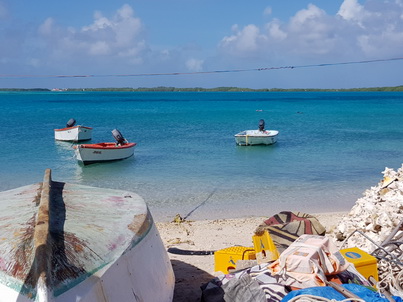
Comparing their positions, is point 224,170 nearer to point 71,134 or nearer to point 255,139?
point 255,139

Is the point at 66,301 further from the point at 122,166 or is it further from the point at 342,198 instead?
the point at 122,166

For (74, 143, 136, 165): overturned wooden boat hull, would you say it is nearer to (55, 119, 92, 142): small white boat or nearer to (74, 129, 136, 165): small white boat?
(74, 129, 136, 165): small white boat

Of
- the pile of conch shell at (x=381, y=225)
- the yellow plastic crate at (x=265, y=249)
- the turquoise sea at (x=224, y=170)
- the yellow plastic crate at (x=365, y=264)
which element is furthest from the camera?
the turquoise sea at (x=224, y=170)

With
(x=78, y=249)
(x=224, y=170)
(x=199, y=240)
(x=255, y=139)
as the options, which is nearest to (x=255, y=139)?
(x=255, y=139)

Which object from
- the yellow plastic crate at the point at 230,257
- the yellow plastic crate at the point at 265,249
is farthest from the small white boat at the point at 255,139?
the yellow plastic crate at the point at 265,249

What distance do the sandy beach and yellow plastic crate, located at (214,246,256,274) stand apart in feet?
0.99

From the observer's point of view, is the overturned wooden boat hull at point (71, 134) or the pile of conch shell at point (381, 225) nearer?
the pile of conch shell at point (381, 225)

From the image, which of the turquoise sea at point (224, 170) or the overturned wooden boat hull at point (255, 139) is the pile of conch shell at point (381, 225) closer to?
the turquoise sea at point (224, 170)

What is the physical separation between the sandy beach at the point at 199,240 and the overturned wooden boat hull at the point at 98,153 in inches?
394

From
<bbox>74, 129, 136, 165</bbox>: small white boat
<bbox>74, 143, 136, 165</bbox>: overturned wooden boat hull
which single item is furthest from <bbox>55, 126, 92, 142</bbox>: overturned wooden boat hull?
<bbox>74, 143, 136, 165</bbox>: overturned wooden boat hull

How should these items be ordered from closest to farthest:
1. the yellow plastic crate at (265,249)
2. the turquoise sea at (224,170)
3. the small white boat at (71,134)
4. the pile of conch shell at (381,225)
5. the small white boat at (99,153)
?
the pile of conch shell at (381,225) → the yellow plastic crate at (265,249) → the turquoise sea at (224,170) → the small white boat at (99,153) → the small white boat at (71,134)

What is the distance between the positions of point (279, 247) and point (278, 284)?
1286 millimetres

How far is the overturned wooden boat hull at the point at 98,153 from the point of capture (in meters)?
19.2

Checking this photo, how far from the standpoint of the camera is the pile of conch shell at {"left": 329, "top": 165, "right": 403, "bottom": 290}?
5348 millimetres
